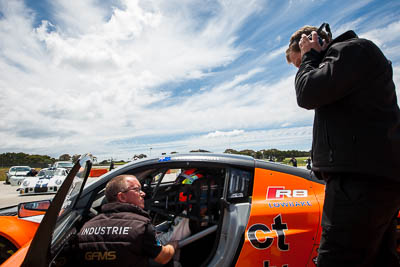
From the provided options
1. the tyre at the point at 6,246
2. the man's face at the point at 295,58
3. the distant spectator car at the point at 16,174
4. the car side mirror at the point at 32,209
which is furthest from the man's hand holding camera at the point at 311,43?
the distant spectator car at the point at 16,174

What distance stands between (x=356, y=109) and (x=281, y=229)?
3.31 ft

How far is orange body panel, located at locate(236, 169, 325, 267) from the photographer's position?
1.71 m

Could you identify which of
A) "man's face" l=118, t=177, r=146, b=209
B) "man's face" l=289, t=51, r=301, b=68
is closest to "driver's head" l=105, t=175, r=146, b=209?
"man's face" l=118, t=177, r=146, b=209

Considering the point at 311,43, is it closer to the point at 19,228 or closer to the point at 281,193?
the point at 281,193

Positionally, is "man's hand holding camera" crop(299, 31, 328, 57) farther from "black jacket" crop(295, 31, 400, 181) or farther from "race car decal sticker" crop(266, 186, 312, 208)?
"race car decal sticker" crop(266, 186, 312, 208)

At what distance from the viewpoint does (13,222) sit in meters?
2.15

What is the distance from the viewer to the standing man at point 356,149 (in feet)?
3.54

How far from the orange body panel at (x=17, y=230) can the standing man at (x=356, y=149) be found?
2259 mm

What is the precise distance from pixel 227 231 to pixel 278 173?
0.64 metres

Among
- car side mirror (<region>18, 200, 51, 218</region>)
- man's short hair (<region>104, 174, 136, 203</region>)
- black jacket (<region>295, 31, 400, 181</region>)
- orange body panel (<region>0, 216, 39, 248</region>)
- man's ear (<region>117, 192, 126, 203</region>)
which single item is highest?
black jacket (<region>295, 31, 400, 181</region>)

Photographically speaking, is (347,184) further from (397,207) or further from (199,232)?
(199,232)

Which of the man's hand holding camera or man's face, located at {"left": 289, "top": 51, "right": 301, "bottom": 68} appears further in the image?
man's face, located at {"left": 289, "top": 51, "right": 301, "bottom": 68}

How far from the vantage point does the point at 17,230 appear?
2082 millimetres

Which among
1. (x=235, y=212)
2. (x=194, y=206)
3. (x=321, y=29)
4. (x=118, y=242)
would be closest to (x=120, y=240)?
(x=118, y=242)
